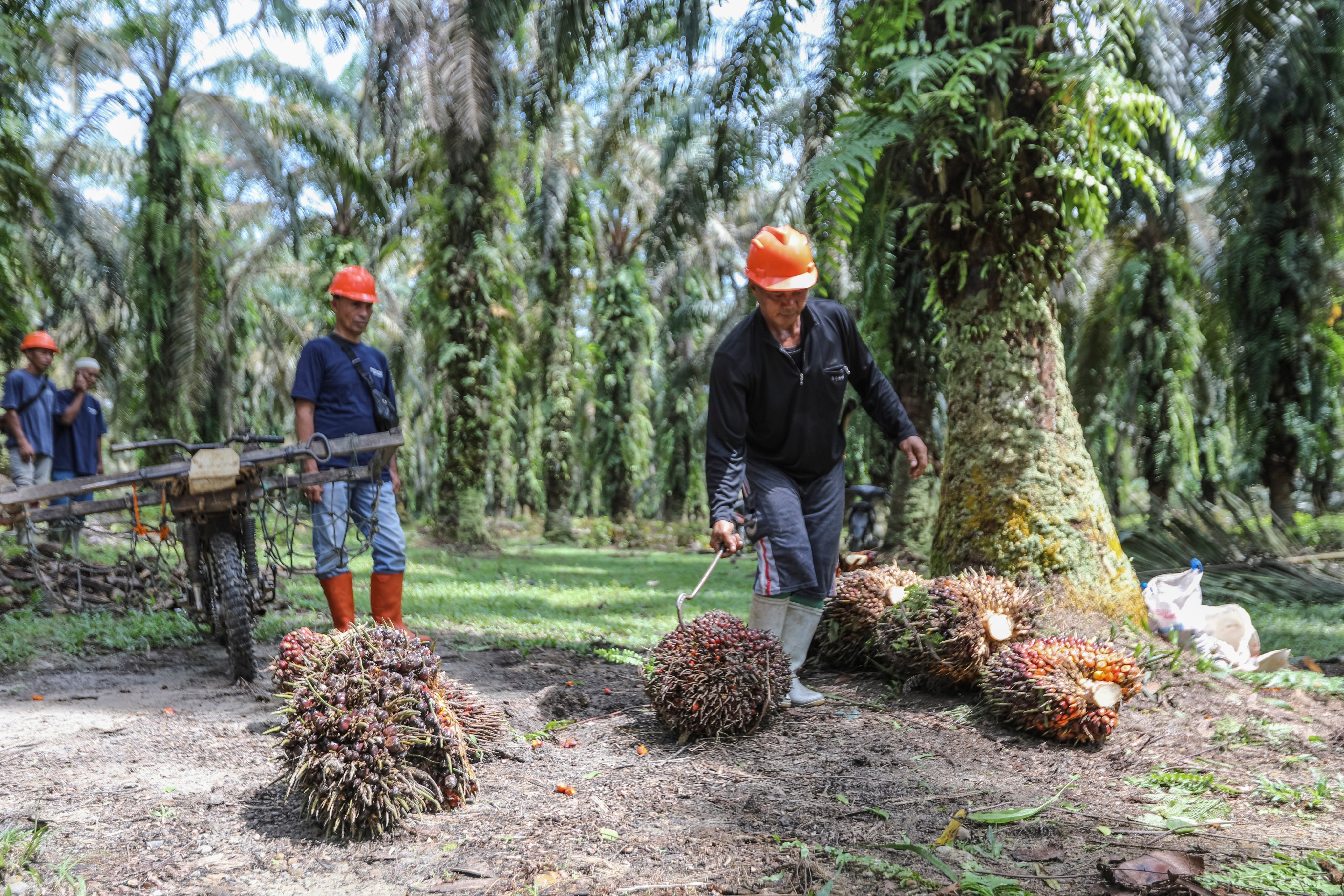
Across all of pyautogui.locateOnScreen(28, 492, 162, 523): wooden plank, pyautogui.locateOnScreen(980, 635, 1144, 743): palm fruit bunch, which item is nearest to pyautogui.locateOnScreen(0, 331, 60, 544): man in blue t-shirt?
pyautogui.locateOnScreen(28, 492, 162, 523): wooden plank

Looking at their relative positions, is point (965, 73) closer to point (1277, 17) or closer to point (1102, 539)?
point (1102, 539)

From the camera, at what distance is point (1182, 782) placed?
322cm

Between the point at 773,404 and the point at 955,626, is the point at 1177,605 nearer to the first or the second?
the point at 955,626

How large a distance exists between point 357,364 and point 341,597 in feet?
4.36

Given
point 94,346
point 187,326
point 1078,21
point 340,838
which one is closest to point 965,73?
point 1078,21

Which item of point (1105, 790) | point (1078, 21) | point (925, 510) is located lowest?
point (1105, 790)

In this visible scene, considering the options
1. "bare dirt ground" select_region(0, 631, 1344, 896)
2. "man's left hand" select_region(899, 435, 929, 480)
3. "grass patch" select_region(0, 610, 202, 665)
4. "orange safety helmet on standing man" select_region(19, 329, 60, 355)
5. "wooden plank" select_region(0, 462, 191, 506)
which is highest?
"orange safety helmet on standing man" select_region(19, 329, 60, 355)

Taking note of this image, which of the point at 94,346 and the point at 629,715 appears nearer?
the point at 629,715

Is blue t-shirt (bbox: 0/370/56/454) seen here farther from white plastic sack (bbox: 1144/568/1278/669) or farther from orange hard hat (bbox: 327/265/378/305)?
white plastic sack (bbox: 1144/568/1278/669)

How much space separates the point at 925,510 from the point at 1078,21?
5601mm

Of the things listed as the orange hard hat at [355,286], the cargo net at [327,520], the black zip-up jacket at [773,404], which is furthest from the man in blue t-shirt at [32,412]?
the black zip-up jacket at [773,404]

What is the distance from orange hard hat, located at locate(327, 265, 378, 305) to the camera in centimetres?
518

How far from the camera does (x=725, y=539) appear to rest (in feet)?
12.5

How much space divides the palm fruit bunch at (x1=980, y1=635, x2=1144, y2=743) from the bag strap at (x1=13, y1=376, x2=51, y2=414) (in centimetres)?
826
